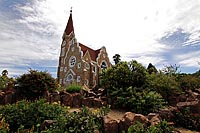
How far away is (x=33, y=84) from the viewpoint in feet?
42.3

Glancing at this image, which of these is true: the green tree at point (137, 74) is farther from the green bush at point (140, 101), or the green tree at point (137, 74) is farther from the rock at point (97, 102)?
the rock at point (97, 102)

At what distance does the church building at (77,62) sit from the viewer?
127ft

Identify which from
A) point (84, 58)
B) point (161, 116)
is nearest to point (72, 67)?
point (84, 58)

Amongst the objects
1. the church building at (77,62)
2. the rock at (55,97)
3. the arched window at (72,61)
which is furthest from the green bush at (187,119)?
the arched window at (72,61)

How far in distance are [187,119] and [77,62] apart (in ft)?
107

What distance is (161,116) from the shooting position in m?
8.07

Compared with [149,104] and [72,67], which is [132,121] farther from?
[72,67]

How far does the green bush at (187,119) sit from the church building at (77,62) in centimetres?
2912

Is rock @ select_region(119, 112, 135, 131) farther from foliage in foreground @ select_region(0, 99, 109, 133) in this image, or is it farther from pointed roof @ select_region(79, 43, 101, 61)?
pointed roof @ select_region(79, 43, 101, 61)

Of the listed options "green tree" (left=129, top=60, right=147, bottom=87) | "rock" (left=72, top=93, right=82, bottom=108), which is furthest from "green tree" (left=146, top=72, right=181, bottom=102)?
"rock" (left=72, top=93, right=82, bottom=108)

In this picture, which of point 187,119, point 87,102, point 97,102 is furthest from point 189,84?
point 187,119

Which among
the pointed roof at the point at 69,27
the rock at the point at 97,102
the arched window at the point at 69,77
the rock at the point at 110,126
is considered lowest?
the rock at the point at 110,126

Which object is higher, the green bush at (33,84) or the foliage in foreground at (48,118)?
the green bush at (33,84)

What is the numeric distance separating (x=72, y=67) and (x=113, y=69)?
1054 inches
